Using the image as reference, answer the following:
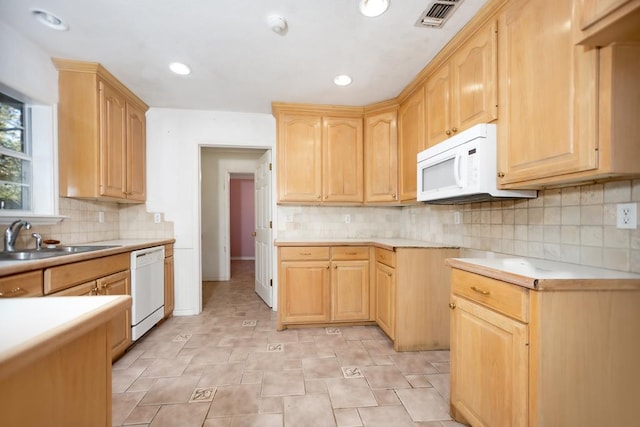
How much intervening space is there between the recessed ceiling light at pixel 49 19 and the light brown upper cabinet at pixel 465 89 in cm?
264

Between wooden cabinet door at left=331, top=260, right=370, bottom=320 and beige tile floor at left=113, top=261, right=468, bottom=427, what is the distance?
16 cm

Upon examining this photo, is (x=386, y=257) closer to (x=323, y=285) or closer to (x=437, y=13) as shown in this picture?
(x=323, y=285)

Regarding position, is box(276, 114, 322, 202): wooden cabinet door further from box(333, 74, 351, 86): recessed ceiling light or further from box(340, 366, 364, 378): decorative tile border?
box(340, 366, 364, 378): decorative tile border

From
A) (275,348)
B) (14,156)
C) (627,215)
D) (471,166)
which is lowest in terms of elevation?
(275,348)

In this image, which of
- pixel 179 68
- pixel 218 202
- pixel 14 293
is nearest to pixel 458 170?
pixel 179 68

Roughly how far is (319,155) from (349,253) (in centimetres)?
111

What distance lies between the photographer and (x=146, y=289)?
2.49m

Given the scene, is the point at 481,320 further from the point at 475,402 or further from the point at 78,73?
the point at 78,73

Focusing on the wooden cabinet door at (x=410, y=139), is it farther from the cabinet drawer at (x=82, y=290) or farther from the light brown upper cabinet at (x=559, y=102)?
the cabinet drawer at (x=82, y=290)

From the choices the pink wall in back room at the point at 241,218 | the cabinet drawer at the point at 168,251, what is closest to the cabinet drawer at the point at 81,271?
the cabinet drawer at the point at 168,251

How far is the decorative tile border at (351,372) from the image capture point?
195cm

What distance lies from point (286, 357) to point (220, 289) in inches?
97.3

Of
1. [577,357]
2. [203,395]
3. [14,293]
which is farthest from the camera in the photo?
[203,395]

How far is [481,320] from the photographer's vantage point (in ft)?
4.31
